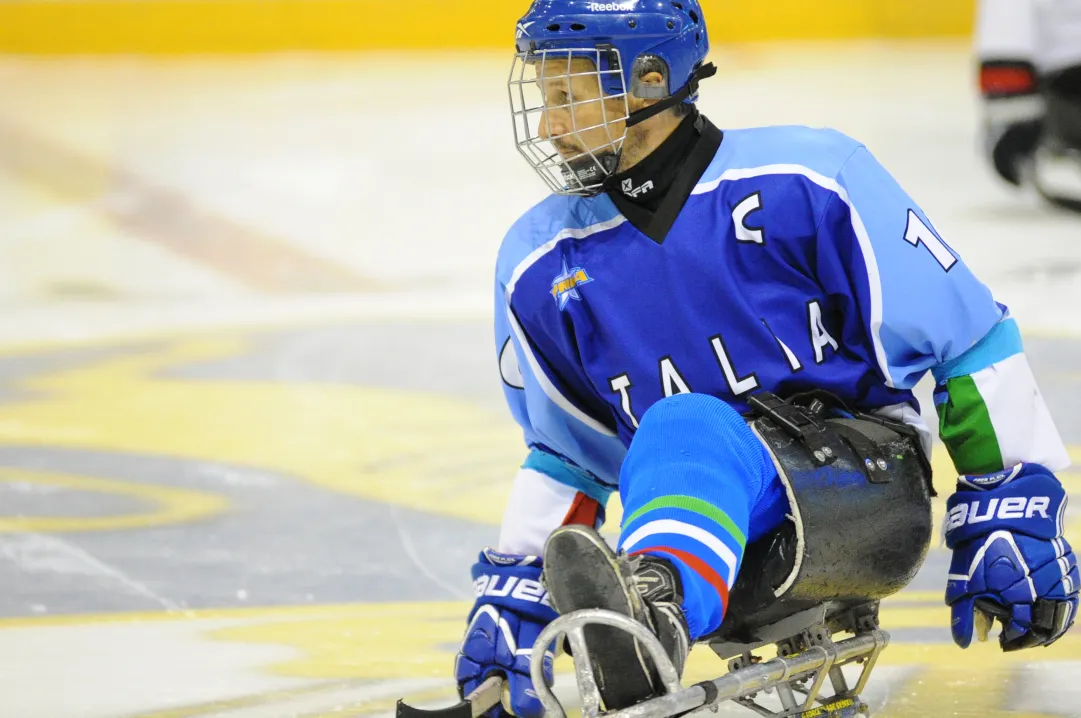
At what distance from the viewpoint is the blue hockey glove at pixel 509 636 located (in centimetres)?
203

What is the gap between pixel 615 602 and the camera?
152 cm

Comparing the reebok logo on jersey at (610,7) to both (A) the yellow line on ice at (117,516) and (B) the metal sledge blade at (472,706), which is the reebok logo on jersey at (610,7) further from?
(A) the yellow line on ice at (117,516)

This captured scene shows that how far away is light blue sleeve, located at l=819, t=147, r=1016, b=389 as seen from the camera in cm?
191

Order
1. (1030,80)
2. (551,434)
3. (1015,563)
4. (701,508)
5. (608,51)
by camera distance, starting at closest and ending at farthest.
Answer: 1. (701,508)
2. (1015,563)
3. (608,51)
4. (551,434)
5. (1030,80)

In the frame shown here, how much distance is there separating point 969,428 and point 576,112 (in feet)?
2.00

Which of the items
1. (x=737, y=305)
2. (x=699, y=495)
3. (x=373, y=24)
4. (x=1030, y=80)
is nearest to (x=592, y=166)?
(x=737, y=305)

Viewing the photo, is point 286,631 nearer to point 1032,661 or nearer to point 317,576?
point 317,576

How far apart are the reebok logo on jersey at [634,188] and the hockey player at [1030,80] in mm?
3684

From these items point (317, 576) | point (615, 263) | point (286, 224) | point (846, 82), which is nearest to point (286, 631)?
point (317, 576)

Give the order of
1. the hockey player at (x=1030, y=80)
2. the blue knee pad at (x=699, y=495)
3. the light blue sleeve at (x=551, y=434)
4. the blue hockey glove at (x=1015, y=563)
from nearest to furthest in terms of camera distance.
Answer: the blue knee pad at (x=699, y=495) → the blue hockey glove at (x=1015, y=563) → the light blue sleeve at (x=551, y=434) → the hockey player at (x=1030, y=80)

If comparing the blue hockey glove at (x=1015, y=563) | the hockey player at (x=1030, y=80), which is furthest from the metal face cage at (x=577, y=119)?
the hockey player at (x=1030, y=80)

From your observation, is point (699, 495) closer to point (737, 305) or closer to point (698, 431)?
point (698, 431)

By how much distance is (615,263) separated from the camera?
1.99m

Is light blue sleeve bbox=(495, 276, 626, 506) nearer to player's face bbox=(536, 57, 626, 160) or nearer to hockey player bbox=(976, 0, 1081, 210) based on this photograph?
player's face bbox=(536, 57, 626, 160)
